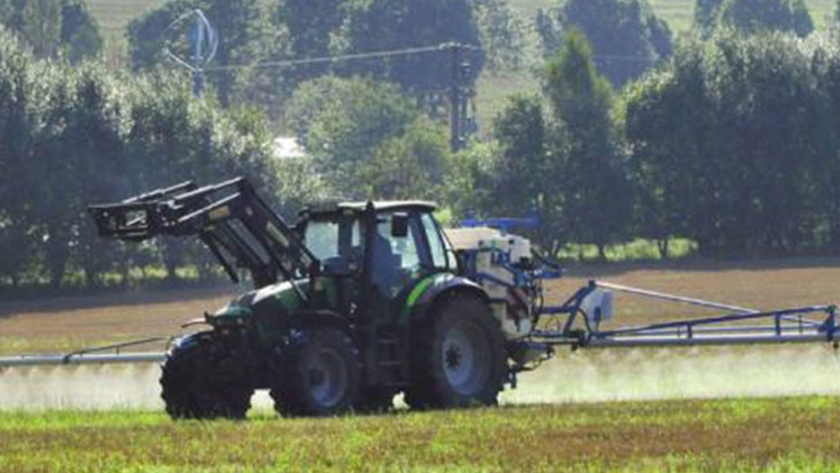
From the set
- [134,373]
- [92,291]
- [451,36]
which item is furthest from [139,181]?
[451,36]

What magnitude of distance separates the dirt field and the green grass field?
28.5 m

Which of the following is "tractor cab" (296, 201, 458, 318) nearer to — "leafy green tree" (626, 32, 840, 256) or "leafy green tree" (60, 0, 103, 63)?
"leafy green tree" (626, 32, 840, 256)

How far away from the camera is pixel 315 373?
92.3 ft

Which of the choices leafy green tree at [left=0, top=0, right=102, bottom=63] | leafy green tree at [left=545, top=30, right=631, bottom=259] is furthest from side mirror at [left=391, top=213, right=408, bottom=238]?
leafy green tree at [left=0, top=0, right=102, bottom=63]

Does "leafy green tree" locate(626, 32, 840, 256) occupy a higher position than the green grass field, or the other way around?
"leafy green tree" locate(626, 32, 840, 256)

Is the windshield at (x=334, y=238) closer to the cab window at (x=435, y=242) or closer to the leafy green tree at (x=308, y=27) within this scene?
the cab window at (x=435, y=242)

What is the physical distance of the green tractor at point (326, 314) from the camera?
28.2 meters

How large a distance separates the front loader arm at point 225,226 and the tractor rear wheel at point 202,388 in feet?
4.16

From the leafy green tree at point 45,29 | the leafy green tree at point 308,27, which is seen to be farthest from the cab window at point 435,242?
the leafy green tree at point 308,27

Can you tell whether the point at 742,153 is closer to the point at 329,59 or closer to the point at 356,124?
the point at 356,124

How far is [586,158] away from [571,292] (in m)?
23.5

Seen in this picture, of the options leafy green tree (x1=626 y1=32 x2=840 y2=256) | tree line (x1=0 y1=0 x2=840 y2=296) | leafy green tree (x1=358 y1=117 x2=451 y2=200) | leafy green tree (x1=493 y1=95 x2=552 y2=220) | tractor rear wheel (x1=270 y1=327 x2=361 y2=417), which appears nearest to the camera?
tractor rear wheel (x1=270 y1=327 x2=361 y2=417)

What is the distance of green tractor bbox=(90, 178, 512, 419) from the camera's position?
2817 cm

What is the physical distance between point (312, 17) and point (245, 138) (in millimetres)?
100713
